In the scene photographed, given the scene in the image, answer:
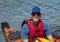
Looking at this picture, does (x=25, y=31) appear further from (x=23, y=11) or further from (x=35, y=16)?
(x=23, y=11)

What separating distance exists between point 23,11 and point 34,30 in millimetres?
4614

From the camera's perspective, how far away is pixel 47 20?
7988 millimetres

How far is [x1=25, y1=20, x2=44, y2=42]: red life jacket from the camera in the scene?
4.52 metres

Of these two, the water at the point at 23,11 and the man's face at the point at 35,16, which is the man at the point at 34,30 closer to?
the man's face at the point at 35,16

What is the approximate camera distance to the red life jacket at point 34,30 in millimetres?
4523

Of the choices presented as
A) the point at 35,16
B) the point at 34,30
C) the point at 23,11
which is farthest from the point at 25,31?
the point at 23,11

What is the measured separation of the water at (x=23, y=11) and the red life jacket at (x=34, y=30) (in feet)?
6.53

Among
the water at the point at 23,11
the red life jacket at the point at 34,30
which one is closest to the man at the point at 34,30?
the red life jacket at the point at 34,30

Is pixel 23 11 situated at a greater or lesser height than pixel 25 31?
lesser

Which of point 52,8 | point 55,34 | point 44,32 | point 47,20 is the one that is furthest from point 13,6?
point 44,32

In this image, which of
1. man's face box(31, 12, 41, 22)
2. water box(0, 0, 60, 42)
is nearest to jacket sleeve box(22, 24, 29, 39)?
man's face box(31, 12, 41, 22)

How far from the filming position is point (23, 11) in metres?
9.14

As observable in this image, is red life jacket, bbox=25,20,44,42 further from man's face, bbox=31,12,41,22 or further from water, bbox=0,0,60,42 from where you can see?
water, bbox=0,0,60,42

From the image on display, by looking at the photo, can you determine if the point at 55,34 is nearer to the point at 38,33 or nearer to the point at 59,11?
the point at 38,33
